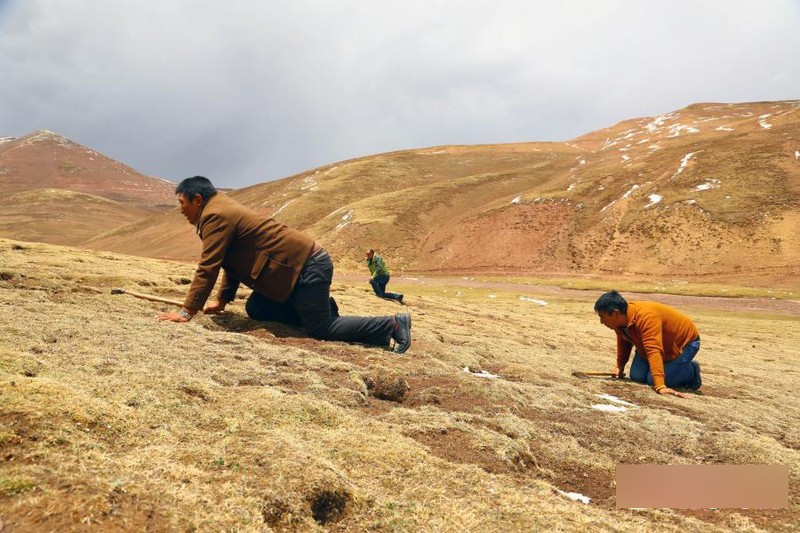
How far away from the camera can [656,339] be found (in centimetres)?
941

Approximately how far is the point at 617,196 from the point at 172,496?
74825 mm

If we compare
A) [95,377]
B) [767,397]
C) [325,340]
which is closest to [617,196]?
[767,397]

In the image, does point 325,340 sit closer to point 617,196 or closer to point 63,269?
point 63,269

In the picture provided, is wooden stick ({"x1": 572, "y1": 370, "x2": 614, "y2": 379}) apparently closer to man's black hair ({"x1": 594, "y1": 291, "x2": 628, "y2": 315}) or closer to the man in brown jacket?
man's black hair ({"x1": 594, "y1": 291, "x2": 628, "y2": 315})

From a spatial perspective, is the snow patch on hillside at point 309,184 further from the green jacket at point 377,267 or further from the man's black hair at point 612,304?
the man's black hair at point 612,304

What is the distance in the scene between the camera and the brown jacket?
802 cm

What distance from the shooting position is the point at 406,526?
3420 millimetres

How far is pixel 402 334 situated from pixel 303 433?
4.72 meters

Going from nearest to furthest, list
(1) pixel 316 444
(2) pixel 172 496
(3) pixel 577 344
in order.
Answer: (2) pixel 172 496
(1) pixel 316 444
(3) pixel 577 344

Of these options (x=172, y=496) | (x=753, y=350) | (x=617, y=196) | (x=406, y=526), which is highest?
(x=617, y=196)

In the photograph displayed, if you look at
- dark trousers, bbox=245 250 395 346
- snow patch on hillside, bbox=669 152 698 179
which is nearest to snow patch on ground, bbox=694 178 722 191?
snow patch on hillside, bbox=669 152 698 179

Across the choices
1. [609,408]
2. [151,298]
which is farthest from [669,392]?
[151,298]

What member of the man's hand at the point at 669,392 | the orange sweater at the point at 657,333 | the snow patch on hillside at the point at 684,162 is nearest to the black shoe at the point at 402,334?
the orange sweater at the point at 657,333

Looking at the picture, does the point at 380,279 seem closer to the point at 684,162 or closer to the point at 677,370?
the point at 677,370
